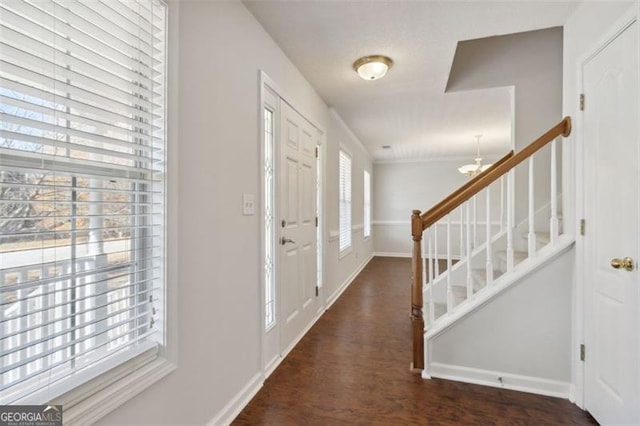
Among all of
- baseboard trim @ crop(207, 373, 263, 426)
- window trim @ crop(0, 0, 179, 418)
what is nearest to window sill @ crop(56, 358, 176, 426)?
window trim @ crop(0, 0, 179, 418)

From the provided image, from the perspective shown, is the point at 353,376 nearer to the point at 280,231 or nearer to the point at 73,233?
Answer: the point at 280,231

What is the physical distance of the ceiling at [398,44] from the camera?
6.16ft

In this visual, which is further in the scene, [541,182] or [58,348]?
[541,182]

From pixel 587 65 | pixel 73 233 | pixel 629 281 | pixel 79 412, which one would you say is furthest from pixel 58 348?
pixel 587 65

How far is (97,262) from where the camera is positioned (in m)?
1.04

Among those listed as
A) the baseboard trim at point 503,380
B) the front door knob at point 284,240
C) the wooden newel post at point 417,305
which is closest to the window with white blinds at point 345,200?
the front door knob at point 284,240

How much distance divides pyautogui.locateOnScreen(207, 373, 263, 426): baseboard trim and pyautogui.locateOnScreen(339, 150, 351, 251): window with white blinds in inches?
105

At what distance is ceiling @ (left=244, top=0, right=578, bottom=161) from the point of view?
73.9 inches

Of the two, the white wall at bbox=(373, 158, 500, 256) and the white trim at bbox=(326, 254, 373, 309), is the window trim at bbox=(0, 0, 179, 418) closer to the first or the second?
the white trim at bbox=(326, 254, 373, 309)

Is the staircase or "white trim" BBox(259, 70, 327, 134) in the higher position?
"white trim" BBox(259, 70, 327, 134)

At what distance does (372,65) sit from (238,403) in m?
2.63

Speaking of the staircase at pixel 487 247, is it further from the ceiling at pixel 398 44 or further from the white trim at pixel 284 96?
the white trim at pixel 284 96

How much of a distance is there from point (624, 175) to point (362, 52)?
1.85 metres

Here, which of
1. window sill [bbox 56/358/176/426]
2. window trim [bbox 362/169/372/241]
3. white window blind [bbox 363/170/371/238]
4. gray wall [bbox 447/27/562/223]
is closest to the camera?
window sill [bbox 56/358/176/426]
